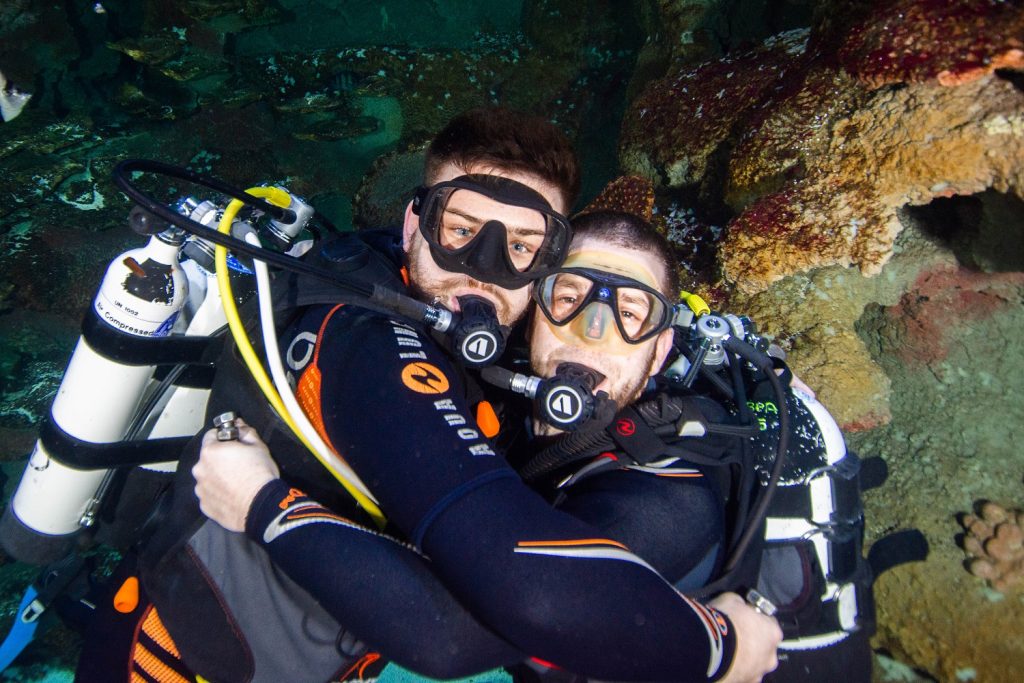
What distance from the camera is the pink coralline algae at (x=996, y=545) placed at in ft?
10.1

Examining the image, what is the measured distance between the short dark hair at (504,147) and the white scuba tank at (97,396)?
131 cm

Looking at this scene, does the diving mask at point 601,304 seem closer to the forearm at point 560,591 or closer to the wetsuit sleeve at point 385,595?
the forearm at point 560,591

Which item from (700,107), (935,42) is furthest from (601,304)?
(700,107)

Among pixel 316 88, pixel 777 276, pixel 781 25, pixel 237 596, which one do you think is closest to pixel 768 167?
pixel 777 276

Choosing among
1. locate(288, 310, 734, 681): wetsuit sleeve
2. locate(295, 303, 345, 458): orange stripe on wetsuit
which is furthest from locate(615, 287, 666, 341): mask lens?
locate(295, 303, 345, 458): orange stripe on wetsuit

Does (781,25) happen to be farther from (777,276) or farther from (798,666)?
(798,666)

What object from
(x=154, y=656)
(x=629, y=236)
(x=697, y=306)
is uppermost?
(x=629, y=236)

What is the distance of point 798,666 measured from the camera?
218cm

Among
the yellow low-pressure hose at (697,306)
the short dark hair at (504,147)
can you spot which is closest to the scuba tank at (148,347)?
the short dark hair at (504,147)

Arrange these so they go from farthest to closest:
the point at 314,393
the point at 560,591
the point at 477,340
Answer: the point at 477,340 < the point at 314,393 < the point at 560,591

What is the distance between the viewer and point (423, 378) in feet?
5.49

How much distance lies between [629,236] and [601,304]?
1.63 ft

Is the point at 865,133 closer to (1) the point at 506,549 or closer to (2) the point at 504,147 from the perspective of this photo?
(2) the point at 504,147

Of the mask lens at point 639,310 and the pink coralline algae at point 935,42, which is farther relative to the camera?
the pink coralline algae at point 935,42
